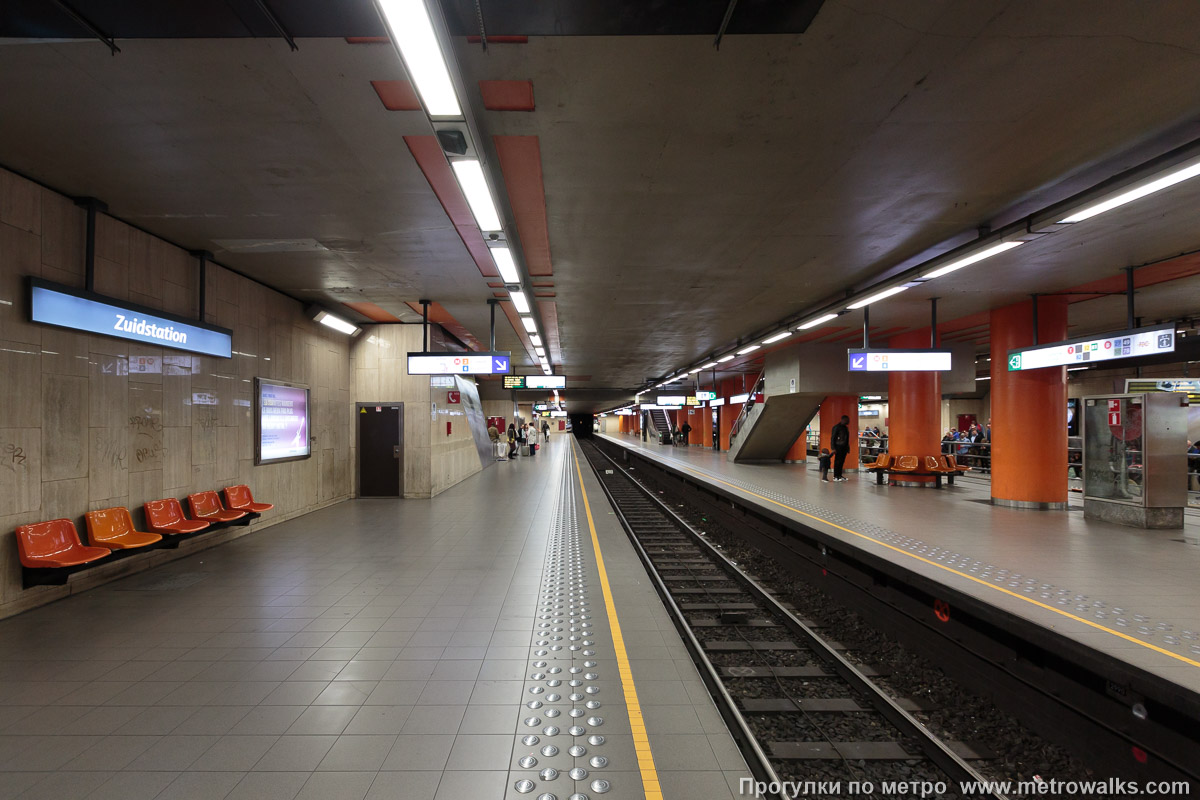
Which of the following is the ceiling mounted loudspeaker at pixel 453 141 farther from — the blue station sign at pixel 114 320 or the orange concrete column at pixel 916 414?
the orange concrete column at pixel 916 414

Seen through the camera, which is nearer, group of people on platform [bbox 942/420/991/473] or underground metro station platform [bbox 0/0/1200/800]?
underground metro station platform [bbox 0/0/1200/800]

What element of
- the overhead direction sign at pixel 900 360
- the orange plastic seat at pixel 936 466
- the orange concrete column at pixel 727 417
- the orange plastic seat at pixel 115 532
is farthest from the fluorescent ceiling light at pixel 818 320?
the orange concrete column at pixel 727 417

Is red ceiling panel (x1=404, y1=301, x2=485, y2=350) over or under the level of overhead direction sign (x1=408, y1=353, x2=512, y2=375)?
over

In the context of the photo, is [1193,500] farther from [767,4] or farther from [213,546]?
[213,546]

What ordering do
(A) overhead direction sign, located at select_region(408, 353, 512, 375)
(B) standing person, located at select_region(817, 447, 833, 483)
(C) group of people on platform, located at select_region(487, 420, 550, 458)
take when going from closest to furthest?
(A) overhead direction sign, located at select_region(408, 353, 512, 375)
(B) standing person, located at select_region(817, 447, 833, 483)
(C) group of people on platform, located at select_region(487, 420, 550, 458)

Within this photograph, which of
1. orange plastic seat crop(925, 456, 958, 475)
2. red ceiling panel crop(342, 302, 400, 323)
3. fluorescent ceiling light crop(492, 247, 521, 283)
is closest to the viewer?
fluorescent ceiling light crop(492, 247, 521, 283)

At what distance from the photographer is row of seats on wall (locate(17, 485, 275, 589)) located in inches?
180

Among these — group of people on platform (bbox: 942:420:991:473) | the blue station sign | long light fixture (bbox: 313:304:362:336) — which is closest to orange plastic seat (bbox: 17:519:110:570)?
the blue station sign

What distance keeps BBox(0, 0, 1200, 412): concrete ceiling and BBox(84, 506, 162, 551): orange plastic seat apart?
124 inches

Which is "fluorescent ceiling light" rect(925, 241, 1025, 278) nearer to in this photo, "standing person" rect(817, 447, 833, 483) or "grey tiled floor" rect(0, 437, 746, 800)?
"grey tiled floor" rect(0, 437, 746, 800)

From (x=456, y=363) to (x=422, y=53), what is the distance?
6752 mm

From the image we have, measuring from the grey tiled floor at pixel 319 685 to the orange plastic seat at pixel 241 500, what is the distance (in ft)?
3.11

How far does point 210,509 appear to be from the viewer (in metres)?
6.84

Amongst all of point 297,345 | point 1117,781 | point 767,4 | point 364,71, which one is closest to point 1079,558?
point 1117,781
